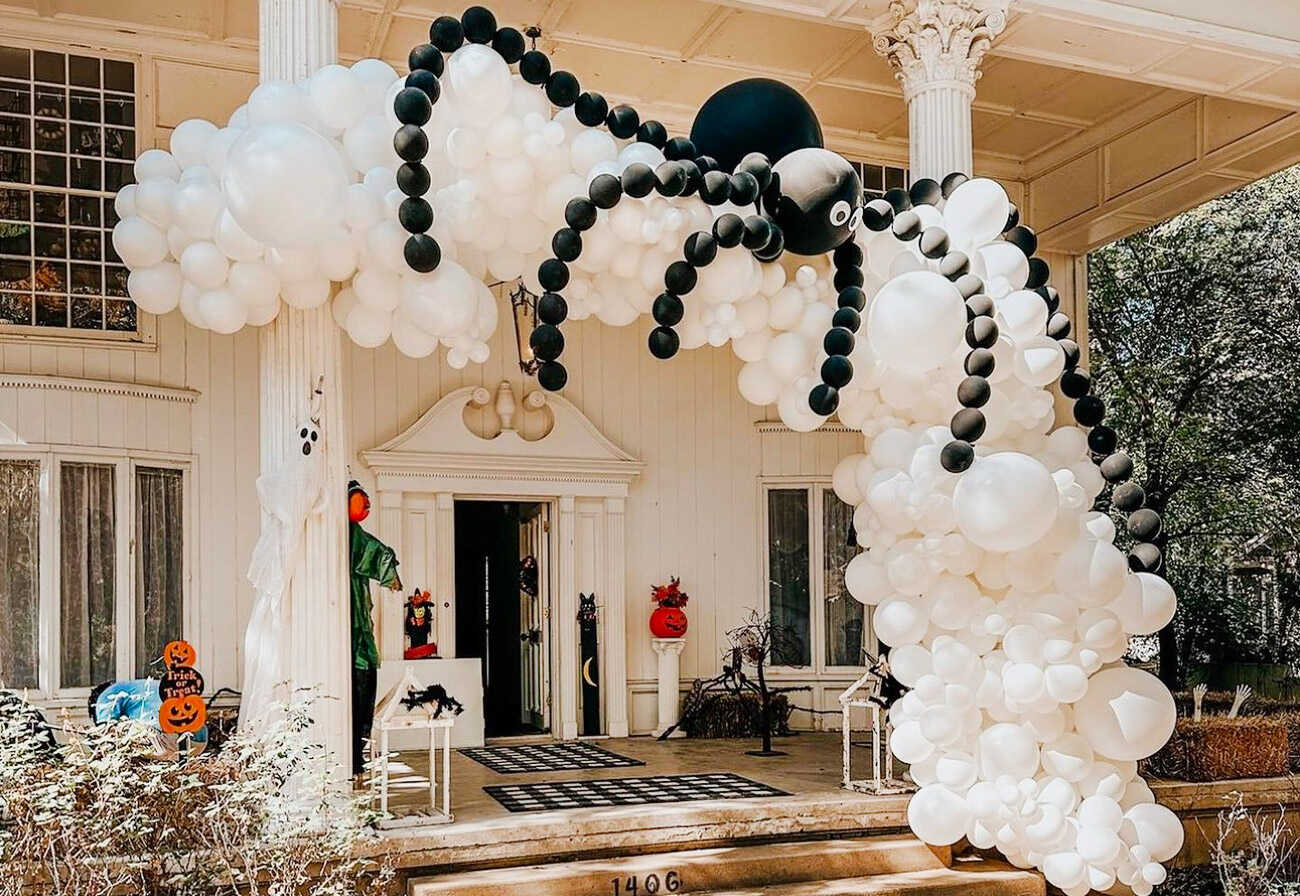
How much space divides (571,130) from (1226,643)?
11.6m

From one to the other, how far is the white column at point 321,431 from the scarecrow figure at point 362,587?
10.5 inches

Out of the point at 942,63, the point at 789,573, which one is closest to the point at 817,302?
the point at 942,63

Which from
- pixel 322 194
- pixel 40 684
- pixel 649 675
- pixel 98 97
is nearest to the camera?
pixel 322 194

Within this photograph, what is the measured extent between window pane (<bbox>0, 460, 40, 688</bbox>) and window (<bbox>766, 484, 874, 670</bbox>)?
5.85m

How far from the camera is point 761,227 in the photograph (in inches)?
264

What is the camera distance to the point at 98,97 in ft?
30.9

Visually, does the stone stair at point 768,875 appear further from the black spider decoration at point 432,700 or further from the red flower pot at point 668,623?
the red flower pot at point 668,623

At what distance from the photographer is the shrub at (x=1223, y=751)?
27.9 ft

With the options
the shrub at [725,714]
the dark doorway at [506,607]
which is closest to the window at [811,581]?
the shrub at [725,714]

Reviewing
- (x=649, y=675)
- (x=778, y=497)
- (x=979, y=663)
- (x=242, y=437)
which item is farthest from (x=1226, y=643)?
(x=242, y=437)

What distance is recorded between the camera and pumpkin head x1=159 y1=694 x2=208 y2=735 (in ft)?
22.7

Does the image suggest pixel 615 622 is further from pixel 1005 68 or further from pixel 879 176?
pixel 1005 68

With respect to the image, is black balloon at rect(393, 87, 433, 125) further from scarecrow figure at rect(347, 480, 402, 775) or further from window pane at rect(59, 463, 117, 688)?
window pane at rect(59, 463, 117, 688)

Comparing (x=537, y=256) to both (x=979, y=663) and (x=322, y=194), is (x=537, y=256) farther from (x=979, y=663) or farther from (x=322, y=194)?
(x=979, y=663)
